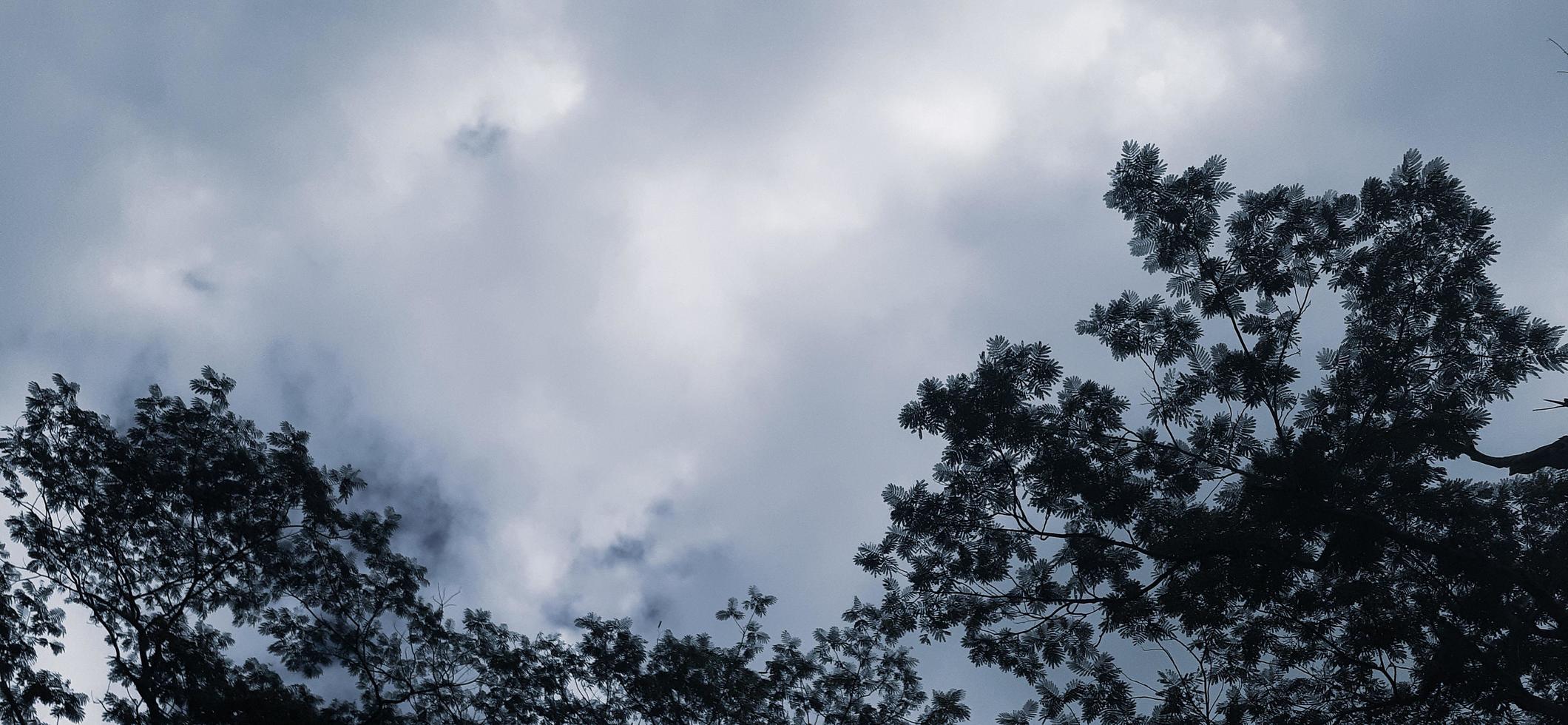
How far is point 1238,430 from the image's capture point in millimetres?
9508

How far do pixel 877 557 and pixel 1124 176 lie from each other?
5802mm

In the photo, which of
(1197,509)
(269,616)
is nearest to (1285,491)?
(1197,509)

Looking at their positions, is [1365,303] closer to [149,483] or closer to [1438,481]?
[1438,481]

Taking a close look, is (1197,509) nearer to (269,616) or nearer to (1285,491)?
(1285,491)

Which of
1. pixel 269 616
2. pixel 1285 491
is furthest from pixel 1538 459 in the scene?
pixel 269 616

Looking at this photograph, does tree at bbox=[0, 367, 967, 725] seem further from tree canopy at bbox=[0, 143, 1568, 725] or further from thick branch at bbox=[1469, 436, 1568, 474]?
thick branch at bbox=[1469, 436, 1568, 474]

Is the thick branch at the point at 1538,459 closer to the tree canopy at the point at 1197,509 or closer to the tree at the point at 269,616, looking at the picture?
the tree canopy at the point at 1197,509

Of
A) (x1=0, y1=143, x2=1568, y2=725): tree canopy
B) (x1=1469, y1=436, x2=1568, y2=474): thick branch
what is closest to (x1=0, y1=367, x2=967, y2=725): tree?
(x1=0, y1=143, x2=1568, y2=725): tree canopy

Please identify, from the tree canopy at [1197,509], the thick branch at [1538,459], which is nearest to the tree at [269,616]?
the tree canopy at [1197,509]

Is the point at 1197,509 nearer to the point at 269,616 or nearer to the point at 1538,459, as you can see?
the point at 1538,459

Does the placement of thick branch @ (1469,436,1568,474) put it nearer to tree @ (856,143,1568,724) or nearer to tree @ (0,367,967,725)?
tree @ (856,143,1568,724)

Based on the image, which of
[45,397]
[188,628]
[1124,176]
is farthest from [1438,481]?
[45,397]

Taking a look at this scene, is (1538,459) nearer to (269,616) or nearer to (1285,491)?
(1285,491)

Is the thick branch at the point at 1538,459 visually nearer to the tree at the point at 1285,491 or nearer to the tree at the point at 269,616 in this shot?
the tree at the point at 1285,491
